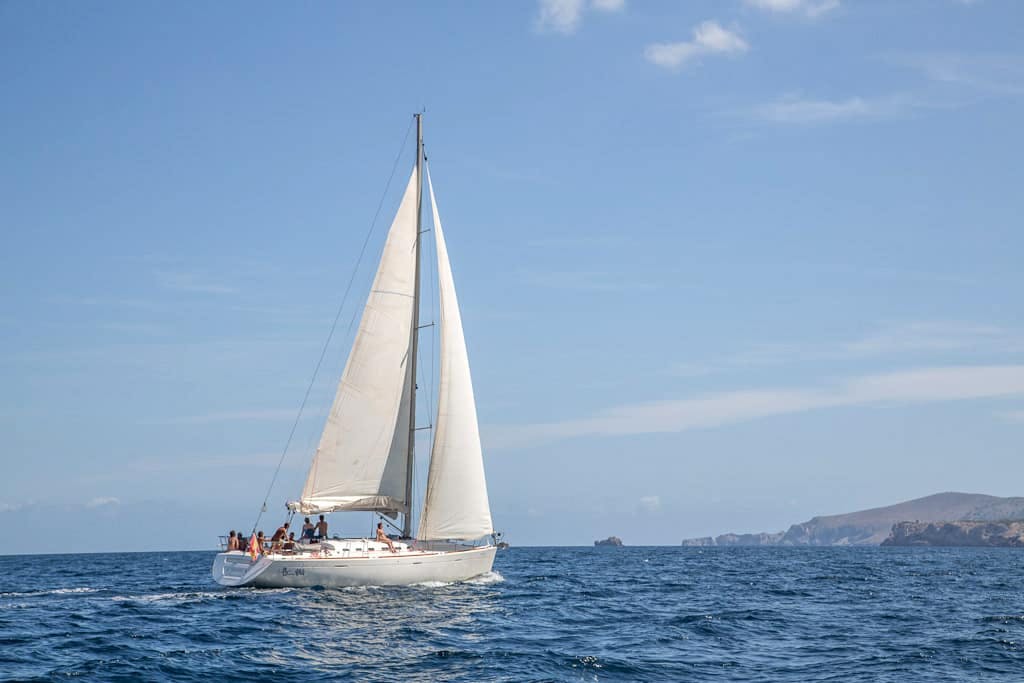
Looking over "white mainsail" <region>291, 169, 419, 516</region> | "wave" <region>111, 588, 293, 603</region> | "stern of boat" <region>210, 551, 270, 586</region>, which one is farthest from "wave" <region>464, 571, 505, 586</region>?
"stern of boat" <region>210, 551, 270, 586</region>

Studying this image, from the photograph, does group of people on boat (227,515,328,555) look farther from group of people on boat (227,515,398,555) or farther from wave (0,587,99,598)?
wave (0,587,99,598)

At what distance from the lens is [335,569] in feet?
110

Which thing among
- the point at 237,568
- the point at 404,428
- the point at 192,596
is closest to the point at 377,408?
the point at 404,428

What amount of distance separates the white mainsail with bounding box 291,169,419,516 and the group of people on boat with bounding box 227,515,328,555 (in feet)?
2.49

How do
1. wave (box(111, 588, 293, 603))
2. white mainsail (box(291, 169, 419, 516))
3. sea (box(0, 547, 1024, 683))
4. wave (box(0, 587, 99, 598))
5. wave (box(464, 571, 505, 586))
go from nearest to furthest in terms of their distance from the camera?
sea (box(0, 547, 1024, 683)) < wave (box(111, 588, 293, 603)) < wave (box(0, 587, 99, 598)) < white mainsail (box(291, 169, 419, 516)) < wave (box(464, 571, 505, 586))

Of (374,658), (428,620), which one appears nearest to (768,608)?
(428,620)

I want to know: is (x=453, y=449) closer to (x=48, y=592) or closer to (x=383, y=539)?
(x=383, y=539)

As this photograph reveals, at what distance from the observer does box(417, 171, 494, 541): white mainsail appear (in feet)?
123

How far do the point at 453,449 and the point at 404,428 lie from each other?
1997 millimetres

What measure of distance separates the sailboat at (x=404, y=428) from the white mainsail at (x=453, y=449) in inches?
1.4

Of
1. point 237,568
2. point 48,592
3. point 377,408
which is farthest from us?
point 48,592

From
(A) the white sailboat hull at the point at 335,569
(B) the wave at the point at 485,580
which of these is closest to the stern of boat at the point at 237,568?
(A) the white sailboat hull at the point at 335,569

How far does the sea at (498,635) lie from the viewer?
65.6 ft

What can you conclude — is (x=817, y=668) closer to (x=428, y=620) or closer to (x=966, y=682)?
(x=966, y=682)
